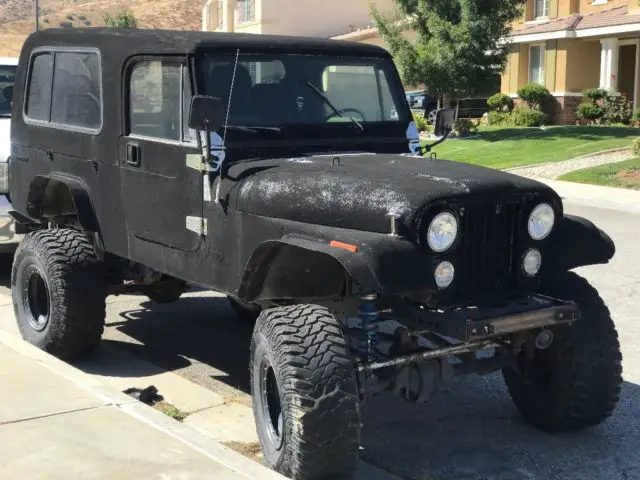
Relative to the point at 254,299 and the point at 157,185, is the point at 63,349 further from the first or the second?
the point at 254,299

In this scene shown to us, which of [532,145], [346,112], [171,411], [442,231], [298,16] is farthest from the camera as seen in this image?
[298,16]

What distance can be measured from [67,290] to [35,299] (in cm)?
70

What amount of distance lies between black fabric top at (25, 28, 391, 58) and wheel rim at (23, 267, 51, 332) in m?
1.66

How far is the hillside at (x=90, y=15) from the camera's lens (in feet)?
320

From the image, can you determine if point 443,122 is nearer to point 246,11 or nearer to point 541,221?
point 541,221

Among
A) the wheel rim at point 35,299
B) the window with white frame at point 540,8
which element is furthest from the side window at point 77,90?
the window with white frame at point 540,8

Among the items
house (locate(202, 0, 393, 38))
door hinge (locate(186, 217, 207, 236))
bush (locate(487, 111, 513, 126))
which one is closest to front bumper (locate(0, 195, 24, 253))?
door hinge (locate(186, 217, 207, 236))

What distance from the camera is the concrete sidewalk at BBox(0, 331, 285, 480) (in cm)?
449

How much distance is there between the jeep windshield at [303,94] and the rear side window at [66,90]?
1242 mm

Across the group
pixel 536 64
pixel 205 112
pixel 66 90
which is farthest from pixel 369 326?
pixel 536 64

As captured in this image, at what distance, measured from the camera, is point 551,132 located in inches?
1075

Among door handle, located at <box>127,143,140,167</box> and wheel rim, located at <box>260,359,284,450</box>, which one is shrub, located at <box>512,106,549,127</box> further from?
wheel rim, located at <box>260,359,284,450</box>

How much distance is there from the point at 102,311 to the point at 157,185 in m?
1.16

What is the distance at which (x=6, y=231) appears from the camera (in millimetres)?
8852
